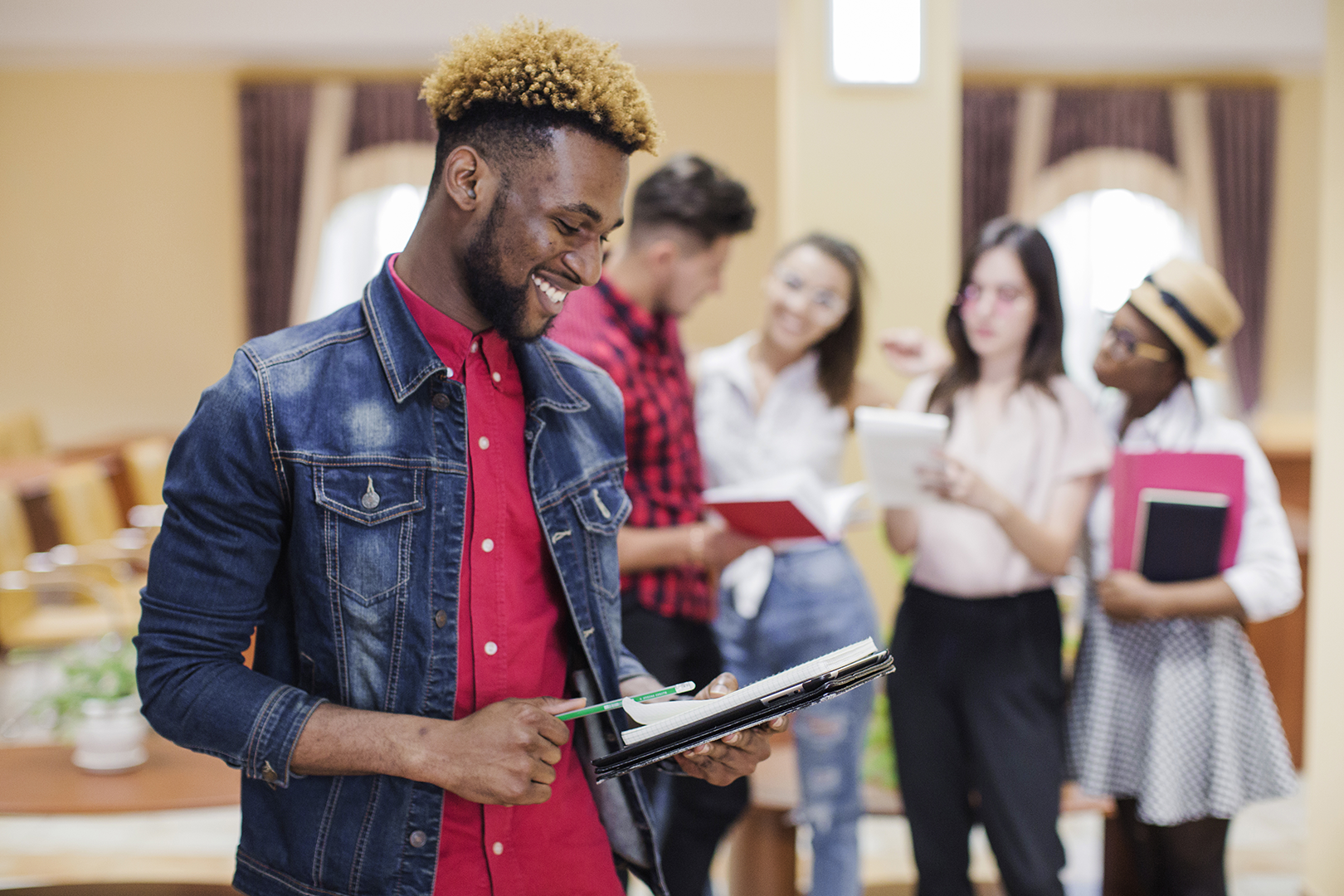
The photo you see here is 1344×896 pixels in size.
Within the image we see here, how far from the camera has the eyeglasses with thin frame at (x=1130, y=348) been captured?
214 cm

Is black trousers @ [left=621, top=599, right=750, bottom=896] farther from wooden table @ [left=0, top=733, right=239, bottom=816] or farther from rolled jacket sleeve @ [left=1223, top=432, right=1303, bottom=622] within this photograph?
rolled jacket sleeve @ [left=1223, top=432, right=1303, bottom=622]

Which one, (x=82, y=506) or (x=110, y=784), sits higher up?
(x=82, y=506)

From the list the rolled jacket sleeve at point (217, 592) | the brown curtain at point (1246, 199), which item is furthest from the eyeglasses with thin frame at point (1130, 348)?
the brown curtain at point (1246, 199)

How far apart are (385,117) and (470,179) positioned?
714 cm

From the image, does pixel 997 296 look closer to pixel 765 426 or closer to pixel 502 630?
pixel 765 426

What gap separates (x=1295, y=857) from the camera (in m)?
3.19

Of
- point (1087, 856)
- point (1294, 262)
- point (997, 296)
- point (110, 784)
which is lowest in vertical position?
point (1087, 856)

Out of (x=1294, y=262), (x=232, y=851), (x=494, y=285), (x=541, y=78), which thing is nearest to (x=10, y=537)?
(x=232, y=851)

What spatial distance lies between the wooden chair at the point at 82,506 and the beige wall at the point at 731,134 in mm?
3983

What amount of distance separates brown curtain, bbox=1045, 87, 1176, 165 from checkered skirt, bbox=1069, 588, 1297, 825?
637cm

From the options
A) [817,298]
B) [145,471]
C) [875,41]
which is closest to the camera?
[817,298]

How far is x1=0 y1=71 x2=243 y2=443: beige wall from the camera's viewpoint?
7.76 m

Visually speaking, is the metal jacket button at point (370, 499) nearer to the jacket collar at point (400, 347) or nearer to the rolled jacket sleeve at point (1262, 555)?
the jacket collar at point (400, 347)

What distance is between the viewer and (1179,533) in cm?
208
